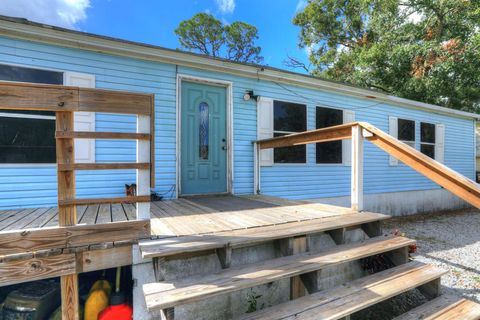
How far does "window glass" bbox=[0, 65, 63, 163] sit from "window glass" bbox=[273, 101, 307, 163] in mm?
3774

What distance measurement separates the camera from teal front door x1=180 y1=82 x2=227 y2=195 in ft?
14.4

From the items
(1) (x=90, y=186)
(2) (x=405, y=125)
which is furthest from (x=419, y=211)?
(1) (x=90, y=186)

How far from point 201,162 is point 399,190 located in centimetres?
608

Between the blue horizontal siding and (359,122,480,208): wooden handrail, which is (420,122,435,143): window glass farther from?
(359,122,480,208): wooden handrail

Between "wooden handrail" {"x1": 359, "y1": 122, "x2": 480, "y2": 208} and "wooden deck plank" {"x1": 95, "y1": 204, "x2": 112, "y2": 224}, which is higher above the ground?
"wooden handrail" {"x1": 359, "y1": 122, "x2": 480, "y2": 208}

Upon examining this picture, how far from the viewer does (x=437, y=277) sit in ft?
7.66

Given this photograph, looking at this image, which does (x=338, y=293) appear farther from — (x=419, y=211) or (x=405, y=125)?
(x=419, y=211)

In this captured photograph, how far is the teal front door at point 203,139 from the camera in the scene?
4.39 m

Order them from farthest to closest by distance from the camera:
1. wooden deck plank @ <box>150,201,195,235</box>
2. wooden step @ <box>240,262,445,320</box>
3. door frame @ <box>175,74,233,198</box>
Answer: door frame @ <box>175,74,233,198</box> → wooden deck plank @ <box>150,201,195,235</box> → wooden step @ <box>240,262,445,320</box>

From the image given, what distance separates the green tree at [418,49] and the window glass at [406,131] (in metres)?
3.66

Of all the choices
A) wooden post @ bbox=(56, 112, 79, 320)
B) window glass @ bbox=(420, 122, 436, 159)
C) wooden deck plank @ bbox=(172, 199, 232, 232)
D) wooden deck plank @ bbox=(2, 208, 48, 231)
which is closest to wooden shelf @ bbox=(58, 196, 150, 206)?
wooden post @ bbox=(56, 112, 79, 320)

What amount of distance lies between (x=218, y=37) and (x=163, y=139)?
47.5 ft

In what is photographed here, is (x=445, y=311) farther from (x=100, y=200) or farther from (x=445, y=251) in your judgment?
(x=445, y=251)

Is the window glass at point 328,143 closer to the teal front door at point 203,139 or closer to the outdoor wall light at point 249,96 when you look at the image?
the outdoor wall light at point 249,96
